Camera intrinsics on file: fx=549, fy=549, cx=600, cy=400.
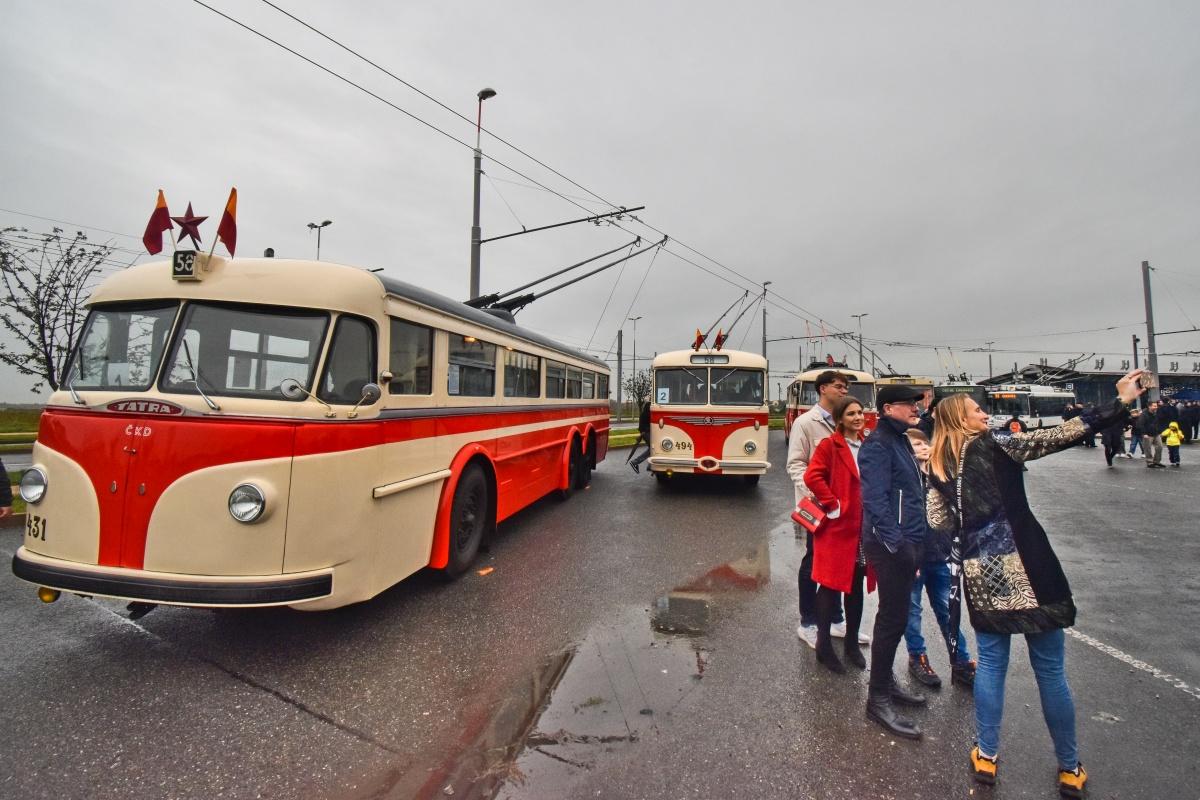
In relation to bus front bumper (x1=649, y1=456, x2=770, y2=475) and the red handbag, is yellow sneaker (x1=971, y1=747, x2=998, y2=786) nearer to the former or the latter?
the red handbag

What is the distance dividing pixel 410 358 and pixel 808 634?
3641mm

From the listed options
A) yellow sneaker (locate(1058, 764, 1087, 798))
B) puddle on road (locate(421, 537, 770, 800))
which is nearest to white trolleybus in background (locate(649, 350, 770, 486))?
puddle on road (locate(421, 537, 770, 800))

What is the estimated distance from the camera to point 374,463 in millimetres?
3721

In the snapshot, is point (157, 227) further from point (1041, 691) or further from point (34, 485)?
point (1041, 691)

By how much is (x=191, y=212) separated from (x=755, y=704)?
189 inches

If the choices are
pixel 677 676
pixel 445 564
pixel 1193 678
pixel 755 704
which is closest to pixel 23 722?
pixel 445 564

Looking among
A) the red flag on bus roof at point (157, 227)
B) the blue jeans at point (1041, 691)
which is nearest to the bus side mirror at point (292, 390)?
the red flag on bus roof at point (157, 227)

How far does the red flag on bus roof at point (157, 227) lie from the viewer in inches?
145

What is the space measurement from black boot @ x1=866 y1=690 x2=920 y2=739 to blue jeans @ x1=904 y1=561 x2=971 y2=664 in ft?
2.06

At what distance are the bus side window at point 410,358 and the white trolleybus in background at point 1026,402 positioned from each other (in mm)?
29107

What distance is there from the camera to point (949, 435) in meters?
2.78

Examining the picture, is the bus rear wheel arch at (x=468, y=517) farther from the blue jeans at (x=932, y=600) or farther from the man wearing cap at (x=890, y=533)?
the blue jeans at (x=932, y=600)

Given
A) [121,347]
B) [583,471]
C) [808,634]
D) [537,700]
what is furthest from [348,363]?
[583,471]

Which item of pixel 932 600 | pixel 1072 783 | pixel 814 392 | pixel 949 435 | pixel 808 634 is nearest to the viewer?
pixel 1072 783
